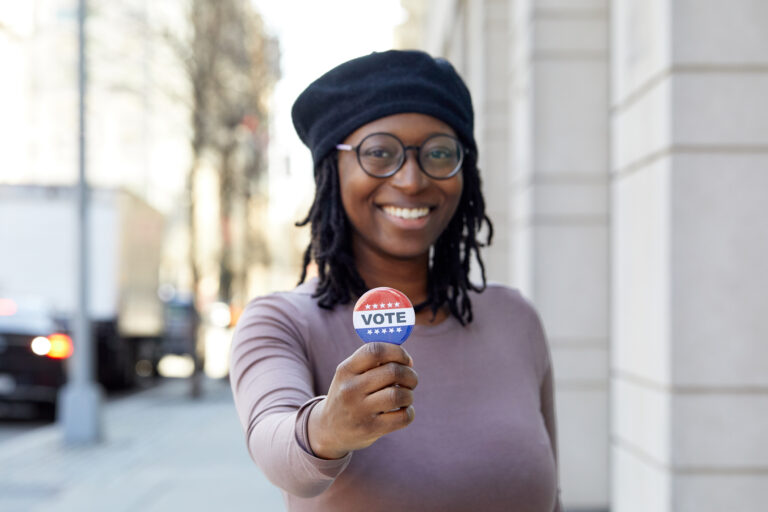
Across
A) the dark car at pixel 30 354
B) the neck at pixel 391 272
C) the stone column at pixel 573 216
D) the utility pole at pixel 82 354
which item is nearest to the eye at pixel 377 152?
the neck at pixel 391 272

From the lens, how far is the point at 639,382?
4.29 metres

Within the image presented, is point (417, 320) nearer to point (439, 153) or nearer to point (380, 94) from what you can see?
point (439, 153)

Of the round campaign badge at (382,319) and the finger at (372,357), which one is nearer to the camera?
the finger at (372,357)

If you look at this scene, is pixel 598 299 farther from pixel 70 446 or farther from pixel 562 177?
pixel 70 446

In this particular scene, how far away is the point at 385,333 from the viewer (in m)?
1.51

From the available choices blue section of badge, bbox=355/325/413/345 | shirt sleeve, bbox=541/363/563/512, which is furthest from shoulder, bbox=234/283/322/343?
shirt sleeve, bbox=541/363/563/512

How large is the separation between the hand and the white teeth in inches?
26.6

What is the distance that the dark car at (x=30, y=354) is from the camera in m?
12.1

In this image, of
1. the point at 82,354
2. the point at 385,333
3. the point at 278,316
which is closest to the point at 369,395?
the point at 385,333

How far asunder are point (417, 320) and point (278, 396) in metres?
0.54

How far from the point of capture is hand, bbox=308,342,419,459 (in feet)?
4.58

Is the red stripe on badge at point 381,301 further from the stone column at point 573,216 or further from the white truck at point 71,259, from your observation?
the white truck at point 71,259

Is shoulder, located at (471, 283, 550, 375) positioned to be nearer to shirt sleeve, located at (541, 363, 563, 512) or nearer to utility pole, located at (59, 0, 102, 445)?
shirt sleeve, located at (541, 363, 563, 512)

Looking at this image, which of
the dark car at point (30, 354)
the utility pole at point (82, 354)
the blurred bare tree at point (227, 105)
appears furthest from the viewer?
the blurred bare tree at point (227, 105)
